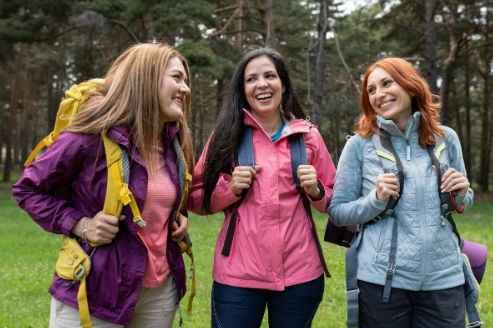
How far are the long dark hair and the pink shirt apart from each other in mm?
366

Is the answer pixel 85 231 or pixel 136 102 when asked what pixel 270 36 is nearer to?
pixel 136 102

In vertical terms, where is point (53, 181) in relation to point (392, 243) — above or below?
above

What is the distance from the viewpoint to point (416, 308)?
2.36 m

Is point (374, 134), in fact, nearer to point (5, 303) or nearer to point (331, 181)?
point (331, 181)

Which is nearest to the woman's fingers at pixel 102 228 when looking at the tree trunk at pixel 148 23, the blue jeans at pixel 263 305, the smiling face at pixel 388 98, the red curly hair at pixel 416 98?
the blue jeans at pixel 263 305

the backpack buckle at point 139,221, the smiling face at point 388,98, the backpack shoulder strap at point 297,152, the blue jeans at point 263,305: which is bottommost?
the blue jeans at point 263,305

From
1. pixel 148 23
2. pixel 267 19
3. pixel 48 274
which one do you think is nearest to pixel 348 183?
pixel 48 274

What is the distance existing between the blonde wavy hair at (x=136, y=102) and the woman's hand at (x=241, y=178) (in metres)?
0.45

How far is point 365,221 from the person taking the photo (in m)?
2.43

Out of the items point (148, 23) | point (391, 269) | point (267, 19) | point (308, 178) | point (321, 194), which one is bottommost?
point (391, 269)

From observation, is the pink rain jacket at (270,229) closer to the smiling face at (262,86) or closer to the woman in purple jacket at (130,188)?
the smiling face at (262,86)

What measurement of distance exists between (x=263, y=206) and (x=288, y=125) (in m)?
0.56

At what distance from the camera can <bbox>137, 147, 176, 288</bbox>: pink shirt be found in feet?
7.70

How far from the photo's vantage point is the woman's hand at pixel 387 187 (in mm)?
2260
